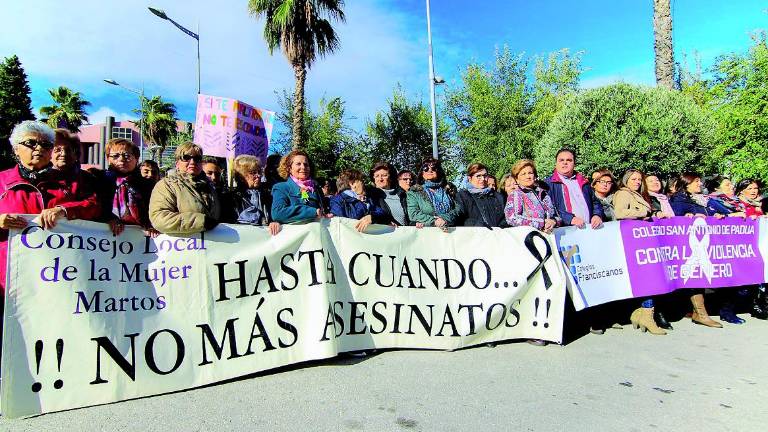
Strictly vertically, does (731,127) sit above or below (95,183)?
above

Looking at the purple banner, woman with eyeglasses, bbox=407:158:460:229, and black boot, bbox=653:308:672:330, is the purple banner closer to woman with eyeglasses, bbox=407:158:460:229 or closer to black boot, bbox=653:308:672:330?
black boot, bbox=653:308:672:330

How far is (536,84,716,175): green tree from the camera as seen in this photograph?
8492 millimetres

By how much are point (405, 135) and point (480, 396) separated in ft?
56.1

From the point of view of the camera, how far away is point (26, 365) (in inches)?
117

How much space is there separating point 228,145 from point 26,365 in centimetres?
469

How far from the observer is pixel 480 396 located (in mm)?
3391

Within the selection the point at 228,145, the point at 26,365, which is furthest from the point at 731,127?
the point at 26,365

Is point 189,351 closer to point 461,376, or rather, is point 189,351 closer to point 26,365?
point 26,365

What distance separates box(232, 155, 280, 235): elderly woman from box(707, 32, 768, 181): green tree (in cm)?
839

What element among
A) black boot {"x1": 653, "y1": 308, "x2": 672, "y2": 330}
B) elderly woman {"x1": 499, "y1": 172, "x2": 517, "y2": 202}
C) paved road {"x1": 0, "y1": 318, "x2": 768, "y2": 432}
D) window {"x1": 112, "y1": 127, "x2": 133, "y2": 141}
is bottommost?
paved road {"x1": 0, "y1": 318, "x2": 768, "y2": 432}

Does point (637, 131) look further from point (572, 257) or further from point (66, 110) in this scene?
point (66, 110)

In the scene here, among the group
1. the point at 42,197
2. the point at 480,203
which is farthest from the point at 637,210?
the point at 42,197

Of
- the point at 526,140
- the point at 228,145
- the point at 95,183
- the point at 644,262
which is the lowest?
the point at 644,262

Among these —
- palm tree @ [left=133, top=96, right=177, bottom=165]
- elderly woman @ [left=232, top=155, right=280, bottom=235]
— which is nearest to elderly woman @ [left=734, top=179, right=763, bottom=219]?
elderly woman @ [left=232, top=155, right=280, bottom=235]
